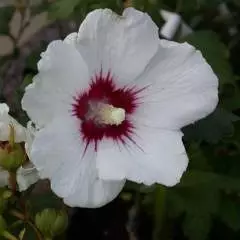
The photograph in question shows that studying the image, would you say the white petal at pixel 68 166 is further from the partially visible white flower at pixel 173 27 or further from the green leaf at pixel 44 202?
the partially visible white flower at pixel 173 27

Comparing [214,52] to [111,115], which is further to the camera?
[214,52]

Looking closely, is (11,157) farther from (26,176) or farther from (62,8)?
(62,8)

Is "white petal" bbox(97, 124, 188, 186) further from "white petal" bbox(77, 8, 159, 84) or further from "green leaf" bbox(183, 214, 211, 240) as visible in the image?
"green leaf" bbox(183, 214, 211, 240)

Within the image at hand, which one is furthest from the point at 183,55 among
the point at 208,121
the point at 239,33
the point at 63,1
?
the point at 239,33

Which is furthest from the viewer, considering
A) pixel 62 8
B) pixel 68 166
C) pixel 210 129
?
pixel 62 8

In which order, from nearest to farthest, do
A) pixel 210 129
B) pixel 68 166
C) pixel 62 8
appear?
pixel 68 166 → pixel 210 129 → pixel 62 8

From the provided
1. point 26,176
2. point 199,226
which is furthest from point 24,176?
point 199,226

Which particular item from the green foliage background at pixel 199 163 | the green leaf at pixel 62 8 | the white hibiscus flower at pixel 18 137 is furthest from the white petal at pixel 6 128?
the green leaf at pixel 62 8
